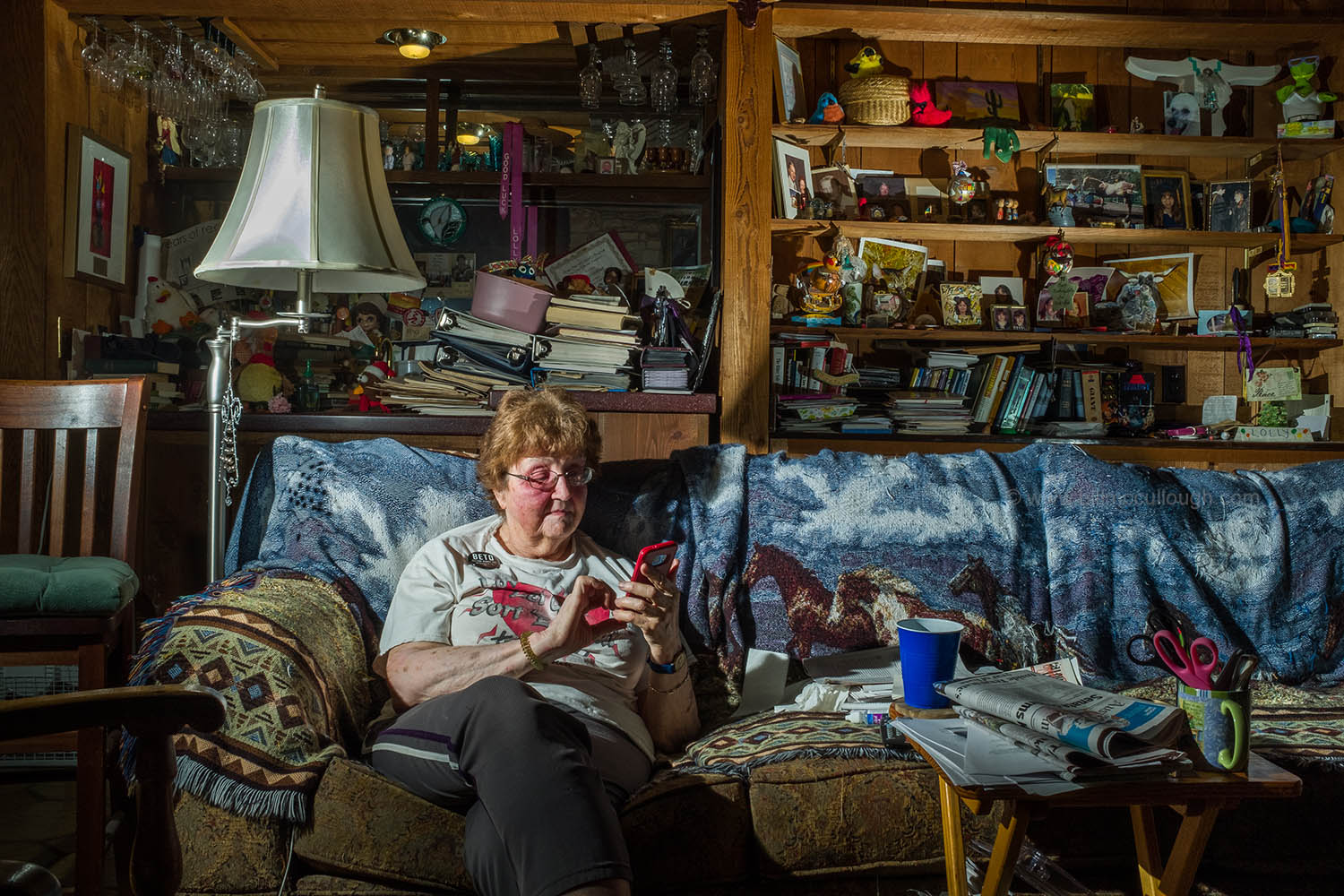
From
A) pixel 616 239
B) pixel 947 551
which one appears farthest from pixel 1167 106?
pixel 947 551

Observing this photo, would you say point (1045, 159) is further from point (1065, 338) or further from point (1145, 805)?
point (1145, 805)

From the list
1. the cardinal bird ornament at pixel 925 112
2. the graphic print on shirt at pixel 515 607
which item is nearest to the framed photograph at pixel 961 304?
the cardinal bird ornament at pixel 925 112

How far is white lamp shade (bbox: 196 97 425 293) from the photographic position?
1.97 metres

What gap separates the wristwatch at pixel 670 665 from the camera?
5.97ft

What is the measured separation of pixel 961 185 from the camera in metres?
3.74

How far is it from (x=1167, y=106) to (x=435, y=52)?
2.76 metres

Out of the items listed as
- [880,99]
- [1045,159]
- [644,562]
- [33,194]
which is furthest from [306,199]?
[1045,159]

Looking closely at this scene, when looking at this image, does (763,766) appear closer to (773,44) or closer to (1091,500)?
(1091,500)

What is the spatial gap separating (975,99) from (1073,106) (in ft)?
1.18

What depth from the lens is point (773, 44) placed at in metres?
3.22

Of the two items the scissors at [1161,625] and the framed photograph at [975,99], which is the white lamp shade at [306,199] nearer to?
the scissors at [1161,625]

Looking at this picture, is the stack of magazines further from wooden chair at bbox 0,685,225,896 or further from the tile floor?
the tile floor

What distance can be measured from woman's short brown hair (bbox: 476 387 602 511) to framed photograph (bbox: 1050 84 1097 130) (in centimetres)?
268

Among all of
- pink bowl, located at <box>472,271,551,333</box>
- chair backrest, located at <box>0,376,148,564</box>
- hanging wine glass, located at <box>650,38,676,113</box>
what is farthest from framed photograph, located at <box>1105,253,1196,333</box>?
chair backrest, located at <box>0,376,148,564</box>
